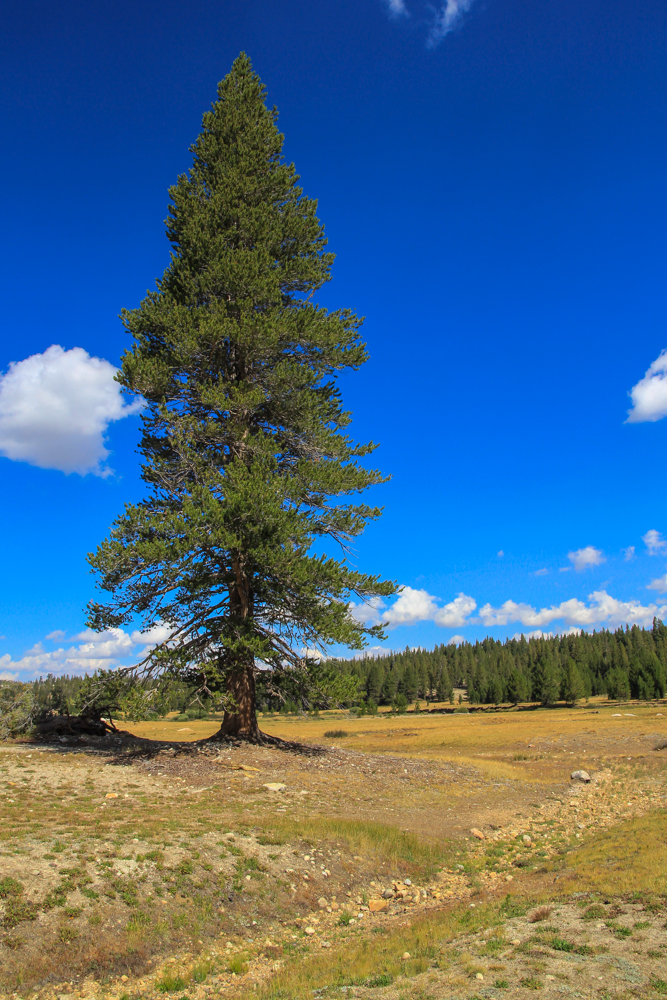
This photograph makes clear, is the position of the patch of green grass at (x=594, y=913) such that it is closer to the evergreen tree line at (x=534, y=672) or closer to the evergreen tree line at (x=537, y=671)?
the evergreen tree line at (x=534, y=672)

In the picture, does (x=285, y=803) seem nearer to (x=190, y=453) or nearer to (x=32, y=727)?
(x=190, y=453)

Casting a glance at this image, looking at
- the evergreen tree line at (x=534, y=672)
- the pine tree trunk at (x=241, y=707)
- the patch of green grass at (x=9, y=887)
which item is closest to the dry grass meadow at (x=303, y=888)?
the patch of green grass at (x=9, y=887)

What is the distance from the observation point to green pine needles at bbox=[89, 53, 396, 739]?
51.6 ft

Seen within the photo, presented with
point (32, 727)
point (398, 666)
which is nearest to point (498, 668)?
point (398, 666)

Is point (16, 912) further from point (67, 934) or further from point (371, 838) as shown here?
point (371, 838)

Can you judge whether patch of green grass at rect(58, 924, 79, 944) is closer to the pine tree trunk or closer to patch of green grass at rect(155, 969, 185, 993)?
patch of green grass at rect(155, 969, 185, 993)

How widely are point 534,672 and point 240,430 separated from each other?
12438 cm

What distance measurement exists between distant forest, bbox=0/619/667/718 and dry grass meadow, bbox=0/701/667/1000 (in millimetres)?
63699

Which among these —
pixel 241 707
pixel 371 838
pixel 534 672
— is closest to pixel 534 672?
pixel 534 672

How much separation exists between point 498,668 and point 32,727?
155729mm

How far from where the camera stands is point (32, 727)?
2048 cm

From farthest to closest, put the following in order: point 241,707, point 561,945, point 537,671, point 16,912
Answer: point 537,671
point 241,707
point 16,912
point 561,945

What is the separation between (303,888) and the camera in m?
9.17

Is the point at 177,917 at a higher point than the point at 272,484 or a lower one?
lower
